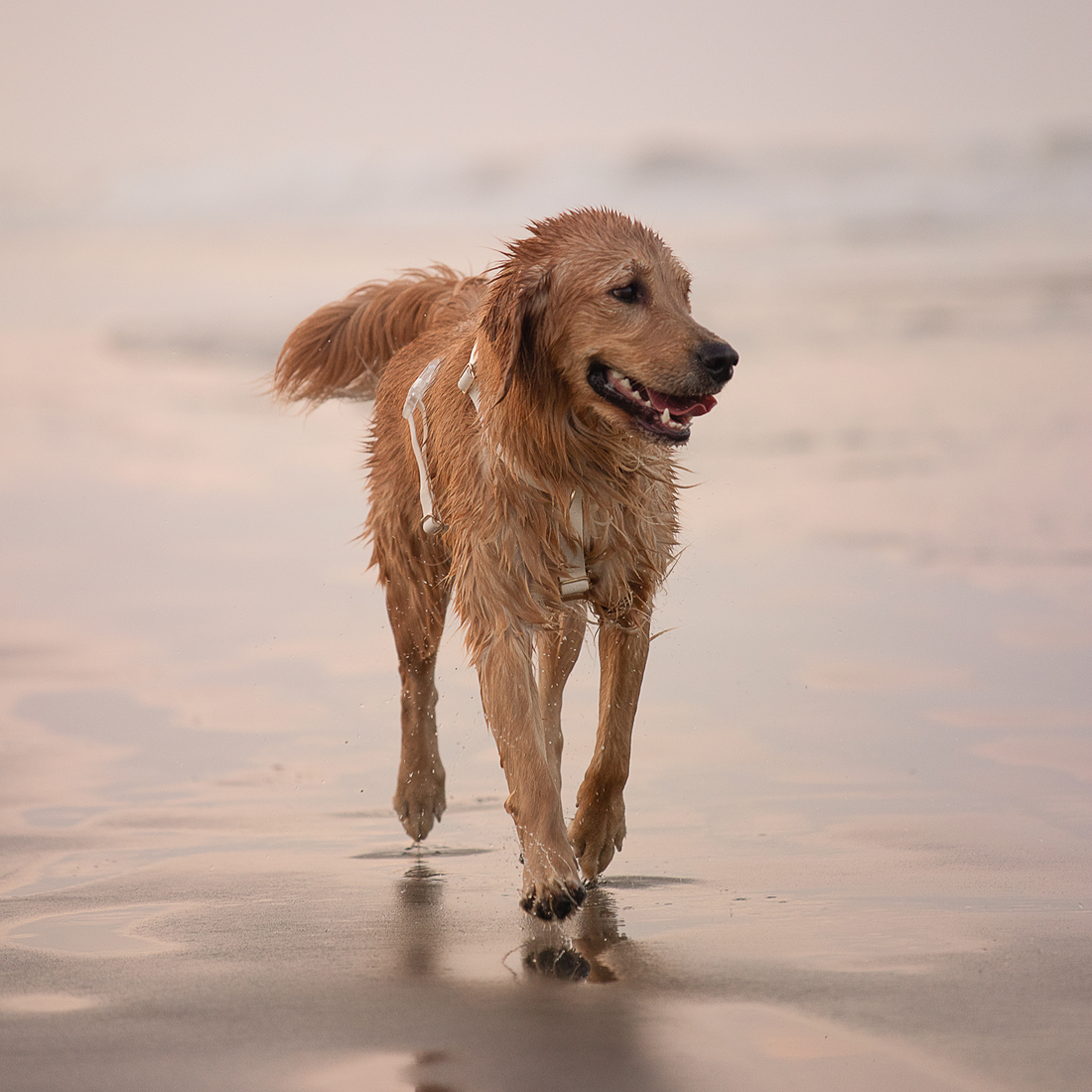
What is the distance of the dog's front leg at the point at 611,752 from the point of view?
15.0 ft

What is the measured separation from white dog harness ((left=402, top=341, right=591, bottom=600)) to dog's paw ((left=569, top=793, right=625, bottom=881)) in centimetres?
60

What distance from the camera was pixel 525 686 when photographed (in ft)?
14.2

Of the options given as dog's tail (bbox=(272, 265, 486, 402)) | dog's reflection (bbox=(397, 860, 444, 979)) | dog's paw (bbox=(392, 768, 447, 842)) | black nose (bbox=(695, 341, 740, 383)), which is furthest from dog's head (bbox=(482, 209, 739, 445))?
dog's tail (bbox=(272, 265, 486, 402))

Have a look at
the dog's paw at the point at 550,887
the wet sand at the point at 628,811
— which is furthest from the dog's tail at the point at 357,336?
the dog's paw at the point at 550,887

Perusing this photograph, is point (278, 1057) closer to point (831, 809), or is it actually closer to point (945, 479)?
point (831, 809)

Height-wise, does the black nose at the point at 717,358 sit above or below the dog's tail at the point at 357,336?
below

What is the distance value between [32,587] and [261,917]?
512 cm

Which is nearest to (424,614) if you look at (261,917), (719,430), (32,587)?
(261,917)

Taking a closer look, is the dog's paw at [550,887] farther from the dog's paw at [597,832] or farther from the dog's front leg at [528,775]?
the dog's paw at [597,832]

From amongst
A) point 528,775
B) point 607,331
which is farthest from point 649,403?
point 528,775

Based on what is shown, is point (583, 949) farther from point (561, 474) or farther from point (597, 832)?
point (561, 474)

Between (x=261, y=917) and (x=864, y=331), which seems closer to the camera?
(x=261, y=917)

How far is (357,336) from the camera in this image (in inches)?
248

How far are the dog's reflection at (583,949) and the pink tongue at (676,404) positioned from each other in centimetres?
126
